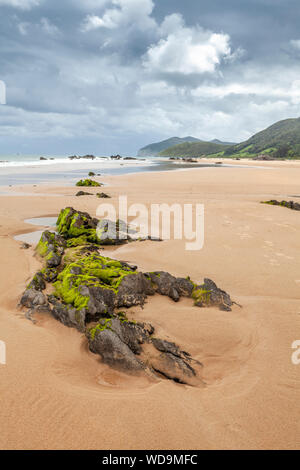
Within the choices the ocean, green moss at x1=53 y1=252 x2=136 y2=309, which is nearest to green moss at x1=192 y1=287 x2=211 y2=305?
green moss at x1=53 y1=252 x2=136 y2=309

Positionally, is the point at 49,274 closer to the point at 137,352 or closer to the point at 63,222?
the point at 137,352

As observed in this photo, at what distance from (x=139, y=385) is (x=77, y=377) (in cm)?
97

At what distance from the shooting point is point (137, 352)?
4.53 m

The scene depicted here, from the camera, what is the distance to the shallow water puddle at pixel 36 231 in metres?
11.5

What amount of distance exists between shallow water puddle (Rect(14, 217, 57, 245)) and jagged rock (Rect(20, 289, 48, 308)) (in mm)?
5547

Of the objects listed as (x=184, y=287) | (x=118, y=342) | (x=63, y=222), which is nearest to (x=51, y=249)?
(x=63, y=222)

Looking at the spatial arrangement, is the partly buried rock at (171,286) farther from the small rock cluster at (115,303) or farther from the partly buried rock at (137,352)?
the partly buried rock at (137,352)

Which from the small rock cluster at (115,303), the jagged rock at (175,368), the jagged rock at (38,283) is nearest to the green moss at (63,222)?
the small rock cluster at (115,303)

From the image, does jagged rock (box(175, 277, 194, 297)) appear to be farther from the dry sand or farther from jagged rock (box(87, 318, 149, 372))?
jagged rock (box(87, 318, 149, 372))

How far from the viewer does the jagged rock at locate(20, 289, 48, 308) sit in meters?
5.80

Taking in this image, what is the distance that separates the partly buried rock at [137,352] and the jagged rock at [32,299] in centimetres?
162
